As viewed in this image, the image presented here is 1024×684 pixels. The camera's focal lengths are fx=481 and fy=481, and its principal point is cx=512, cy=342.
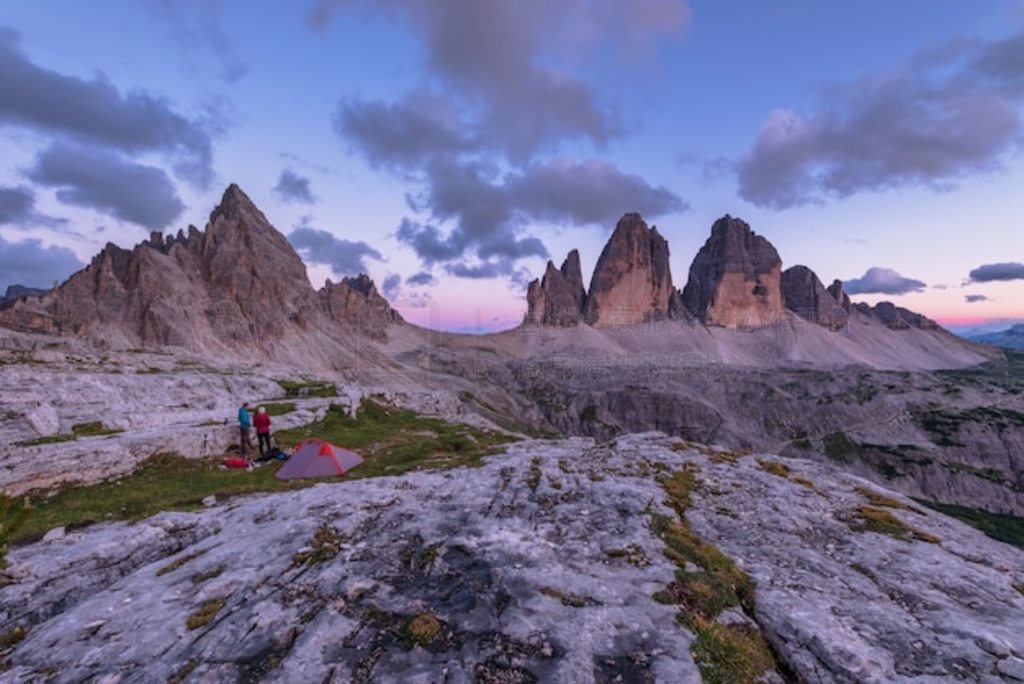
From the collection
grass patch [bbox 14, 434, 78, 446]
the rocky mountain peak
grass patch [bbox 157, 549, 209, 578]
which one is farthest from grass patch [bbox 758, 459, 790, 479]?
the rocky mountain peak

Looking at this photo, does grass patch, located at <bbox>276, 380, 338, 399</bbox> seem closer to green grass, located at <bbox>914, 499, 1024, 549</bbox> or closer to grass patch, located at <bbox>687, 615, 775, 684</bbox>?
grass patch, located at <bbox>687, 615, 775, 684</bbox>

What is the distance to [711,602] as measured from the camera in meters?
12.0

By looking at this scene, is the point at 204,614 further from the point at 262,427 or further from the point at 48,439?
the point at 48,439

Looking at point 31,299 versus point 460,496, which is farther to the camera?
point 31,299

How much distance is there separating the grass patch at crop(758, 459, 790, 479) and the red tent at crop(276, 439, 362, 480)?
2529 cm

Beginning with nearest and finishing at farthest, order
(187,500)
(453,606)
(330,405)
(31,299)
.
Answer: (453,606), (187,500), (330,405), (31,299)

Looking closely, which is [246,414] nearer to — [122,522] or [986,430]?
[122,522]

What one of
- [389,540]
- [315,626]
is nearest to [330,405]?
[389,540]

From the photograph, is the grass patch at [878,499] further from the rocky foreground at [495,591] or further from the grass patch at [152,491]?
the grass patch at [152,491]

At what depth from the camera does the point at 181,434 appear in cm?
3169

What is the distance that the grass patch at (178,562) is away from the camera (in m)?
14.7

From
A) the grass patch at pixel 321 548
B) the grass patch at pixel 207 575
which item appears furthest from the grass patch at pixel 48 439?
the grass patch at pixel 321 548

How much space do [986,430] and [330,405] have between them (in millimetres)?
245854

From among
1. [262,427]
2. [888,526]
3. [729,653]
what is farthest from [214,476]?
[888,526]
